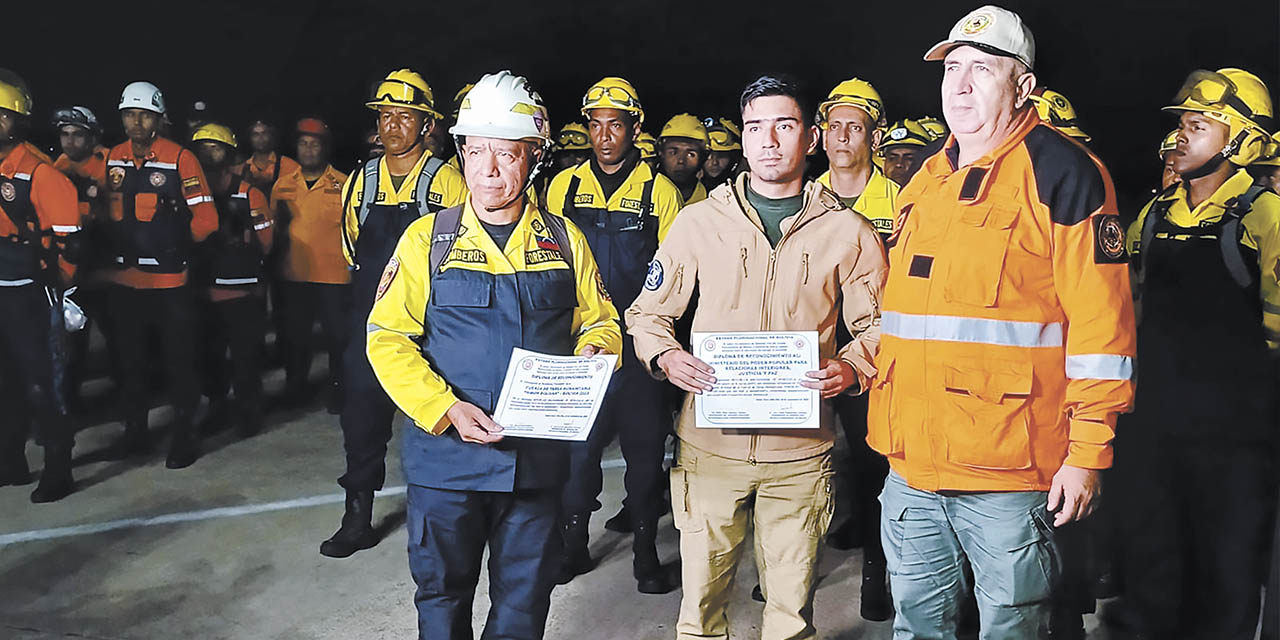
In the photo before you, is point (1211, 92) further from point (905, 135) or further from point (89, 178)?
point (89, 178)

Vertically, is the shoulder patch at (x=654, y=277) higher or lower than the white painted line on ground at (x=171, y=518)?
higher

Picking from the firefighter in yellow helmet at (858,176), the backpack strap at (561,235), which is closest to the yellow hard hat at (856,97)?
the firefighter in yellow helmet at (858,176)

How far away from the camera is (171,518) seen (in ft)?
10.0

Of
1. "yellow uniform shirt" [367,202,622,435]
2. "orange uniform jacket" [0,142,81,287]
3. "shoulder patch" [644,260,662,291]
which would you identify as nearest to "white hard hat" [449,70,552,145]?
"yellow uniform shirt" [367,202,622,435]

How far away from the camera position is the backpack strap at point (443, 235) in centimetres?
228

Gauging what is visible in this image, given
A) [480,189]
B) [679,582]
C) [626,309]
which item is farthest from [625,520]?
[480,189]

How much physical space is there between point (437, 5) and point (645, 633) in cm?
196

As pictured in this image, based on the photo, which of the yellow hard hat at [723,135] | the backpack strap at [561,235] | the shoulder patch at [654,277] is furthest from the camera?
the yellow hard hat at [723,135]

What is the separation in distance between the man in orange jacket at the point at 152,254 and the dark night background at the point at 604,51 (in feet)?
0.28

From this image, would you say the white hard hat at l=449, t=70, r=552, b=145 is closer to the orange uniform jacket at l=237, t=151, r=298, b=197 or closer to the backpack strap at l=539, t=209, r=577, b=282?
the backpack strap at l=539, t=209, r=577, b=282

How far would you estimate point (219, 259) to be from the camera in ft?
10.1

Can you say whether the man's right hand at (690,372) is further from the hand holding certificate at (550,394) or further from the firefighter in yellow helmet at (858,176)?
the firefighter in yellow helmet at (858,176)

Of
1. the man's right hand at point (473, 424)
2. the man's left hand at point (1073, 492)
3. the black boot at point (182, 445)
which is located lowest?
the black boot at point (182, 445)

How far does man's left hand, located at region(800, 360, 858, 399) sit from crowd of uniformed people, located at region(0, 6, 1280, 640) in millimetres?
14
